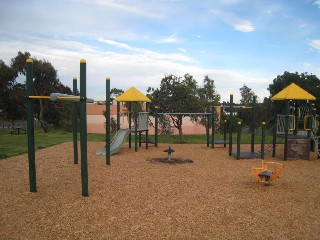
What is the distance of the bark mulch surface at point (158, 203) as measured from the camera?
4.37 meters

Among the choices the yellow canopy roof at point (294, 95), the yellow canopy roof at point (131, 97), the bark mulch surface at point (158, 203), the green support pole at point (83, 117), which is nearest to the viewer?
the bark mulch surface at point (158, 203)

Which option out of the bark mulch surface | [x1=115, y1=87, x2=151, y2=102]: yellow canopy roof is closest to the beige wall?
[x1=115, y1=87, x2=151, y2=102]: yellow canopy roof

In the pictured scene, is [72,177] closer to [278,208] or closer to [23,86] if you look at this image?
[278,208]

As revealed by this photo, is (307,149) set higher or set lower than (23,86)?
lower

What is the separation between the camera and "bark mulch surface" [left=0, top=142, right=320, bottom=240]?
4.37 m

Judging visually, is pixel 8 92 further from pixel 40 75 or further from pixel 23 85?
pixel 40 75

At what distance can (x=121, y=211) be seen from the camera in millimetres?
5168

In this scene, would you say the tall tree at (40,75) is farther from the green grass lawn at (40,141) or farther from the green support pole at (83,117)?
the green support pole at (83,117)

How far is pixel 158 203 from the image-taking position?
18.5 feet

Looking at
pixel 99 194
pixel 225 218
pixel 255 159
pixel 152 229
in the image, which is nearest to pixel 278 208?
pixel 225 218

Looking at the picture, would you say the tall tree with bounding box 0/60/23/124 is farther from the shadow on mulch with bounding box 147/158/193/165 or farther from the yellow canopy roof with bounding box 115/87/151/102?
the shadow on mulch with bounding box 147/158/193/165

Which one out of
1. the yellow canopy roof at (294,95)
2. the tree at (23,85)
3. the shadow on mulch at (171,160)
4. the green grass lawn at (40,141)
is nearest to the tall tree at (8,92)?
the tree at (23,85)

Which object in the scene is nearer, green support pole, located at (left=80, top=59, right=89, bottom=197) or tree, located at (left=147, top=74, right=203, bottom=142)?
green support pole, located at (left=80, top=59, right=89, bottom=197)

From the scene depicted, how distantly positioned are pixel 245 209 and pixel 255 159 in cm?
598
